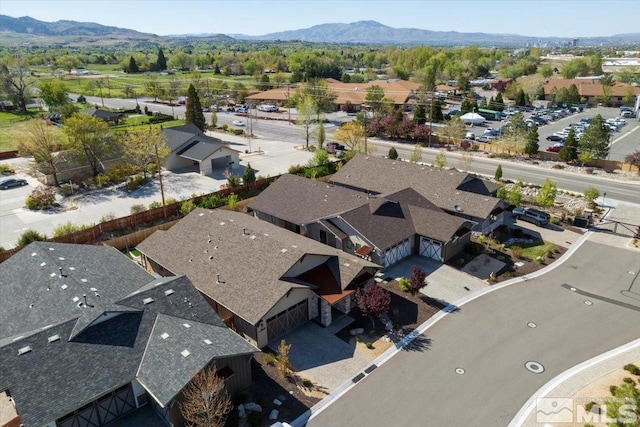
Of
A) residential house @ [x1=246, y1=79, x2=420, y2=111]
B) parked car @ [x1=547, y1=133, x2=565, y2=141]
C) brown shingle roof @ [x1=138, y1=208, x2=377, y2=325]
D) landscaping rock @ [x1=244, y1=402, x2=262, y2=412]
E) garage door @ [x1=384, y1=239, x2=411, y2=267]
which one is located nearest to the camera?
landscaping rock @ [x1=244, y1=402, x2=262, y2=412]

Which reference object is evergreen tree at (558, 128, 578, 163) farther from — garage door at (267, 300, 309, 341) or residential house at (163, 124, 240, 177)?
garage door at (267, 300, 309, 341)

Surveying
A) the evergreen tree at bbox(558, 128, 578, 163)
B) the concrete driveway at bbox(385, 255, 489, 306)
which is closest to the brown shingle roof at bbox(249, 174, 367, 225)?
the concrete driveway at bbox(385, 255, 489, 306)

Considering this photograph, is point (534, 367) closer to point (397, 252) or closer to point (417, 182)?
point (397, 252)

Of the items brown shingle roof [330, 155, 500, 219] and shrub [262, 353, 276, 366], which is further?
brown shingle roof [330, 155, 500, 219]

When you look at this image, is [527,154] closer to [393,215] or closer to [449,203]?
[449,203]

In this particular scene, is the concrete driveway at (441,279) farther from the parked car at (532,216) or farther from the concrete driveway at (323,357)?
the parked car at (532,216)

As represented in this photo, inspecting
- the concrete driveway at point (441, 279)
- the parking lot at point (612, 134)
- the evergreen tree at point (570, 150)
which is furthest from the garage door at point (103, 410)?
the parking lot at point (612, 134)
